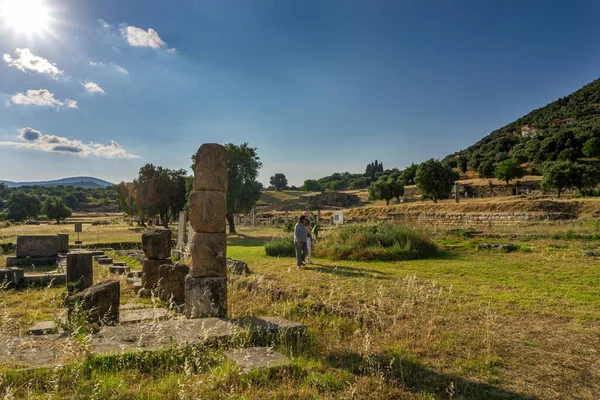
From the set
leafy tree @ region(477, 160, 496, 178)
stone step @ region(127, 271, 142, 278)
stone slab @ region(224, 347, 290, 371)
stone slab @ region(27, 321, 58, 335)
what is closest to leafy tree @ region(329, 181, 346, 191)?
leafy tree @ region(477, 160, 496, 178)

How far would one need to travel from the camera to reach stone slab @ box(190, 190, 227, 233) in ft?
23.5

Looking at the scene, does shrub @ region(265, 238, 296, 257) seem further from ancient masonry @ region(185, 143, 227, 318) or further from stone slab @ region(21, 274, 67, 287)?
ancient masonry @ region(185, 143, 227, 318)

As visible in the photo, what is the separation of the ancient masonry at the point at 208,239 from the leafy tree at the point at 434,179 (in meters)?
44.2

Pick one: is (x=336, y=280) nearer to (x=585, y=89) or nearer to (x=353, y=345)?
(x=353, y=345)

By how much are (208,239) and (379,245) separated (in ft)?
33.8

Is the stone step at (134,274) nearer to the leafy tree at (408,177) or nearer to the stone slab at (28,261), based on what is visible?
the stone slab at (28,261)

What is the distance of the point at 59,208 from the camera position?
65.6m

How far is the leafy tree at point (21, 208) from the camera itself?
66.7m

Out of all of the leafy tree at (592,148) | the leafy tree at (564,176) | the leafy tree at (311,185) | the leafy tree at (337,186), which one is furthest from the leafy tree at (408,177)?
the leafy tree at (311,185)

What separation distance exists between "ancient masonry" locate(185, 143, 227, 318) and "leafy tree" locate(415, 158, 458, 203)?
4417 cm

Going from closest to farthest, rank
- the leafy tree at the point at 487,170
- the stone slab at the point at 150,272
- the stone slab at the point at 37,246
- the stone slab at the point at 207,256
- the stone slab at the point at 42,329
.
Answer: the stone slab at the point at 42,329 < the stone slab at the point at 207,256 < the stone slab at the point at 150,272 < the stone slab at the point at 37,246 < the leafy tree at the point at 487,170

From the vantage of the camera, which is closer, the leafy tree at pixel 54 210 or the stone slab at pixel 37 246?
the stone slab at pixel 37 246

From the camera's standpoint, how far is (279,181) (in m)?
127

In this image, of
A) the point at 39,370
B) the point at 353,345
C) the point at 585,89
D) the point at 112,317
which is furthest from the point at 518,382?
the point at 585,89
